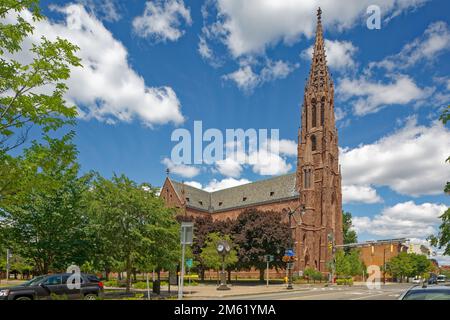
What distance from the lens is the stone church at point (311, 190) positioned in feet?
236

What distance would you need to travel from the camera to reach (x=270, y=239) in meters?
58.3

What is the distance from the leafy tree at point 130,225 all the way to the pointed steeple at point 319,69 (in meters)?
63.8

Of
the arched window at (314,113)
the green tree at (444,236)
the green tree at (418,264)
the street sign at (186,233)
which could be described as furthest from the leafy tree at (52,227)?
the green tree at (418,264)

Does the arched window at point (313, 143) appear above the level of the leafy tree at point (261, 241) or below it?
above

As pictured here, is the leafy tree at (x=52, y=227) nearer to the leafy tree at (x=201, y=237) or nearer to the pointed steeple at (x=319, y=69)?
the leafy tree at (x=201, y=237)

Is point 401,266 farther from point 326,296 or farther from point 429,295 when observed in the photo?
point 429,295

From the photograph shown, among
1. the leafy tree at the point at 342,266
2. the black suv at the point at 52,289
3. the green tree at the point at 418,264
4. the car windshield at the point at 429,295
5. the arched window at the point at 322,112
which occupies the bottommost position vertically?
the green tree at the point at 418,264

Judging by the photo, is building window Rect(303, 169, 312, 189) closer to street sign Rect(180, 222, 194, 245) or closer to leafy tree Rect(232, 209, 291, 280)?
leafy tree Rect(232, 209, 291, 280)

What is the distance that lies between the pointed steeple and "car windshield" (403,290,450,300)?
79612 millimetres

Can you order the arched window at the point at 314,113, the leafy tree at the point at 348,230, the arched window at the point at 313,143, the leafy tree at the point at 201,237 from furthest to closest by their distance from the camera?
the leafy tree at the point at 348,230 → the arched window at the point at 314,113 → the arched window at the point at 313,143 → the leafy tree at the point at 201,237

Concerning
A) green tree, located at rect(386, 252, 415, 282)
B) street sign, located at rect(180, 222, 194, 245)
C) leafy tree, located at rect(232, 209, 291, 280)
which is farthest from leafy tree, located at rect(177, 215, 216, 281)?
green tree, located at rect(386, 252, 415, 282)

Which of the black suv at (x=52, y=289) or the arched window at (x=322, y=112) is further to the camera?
the arched window at (x=322, y=112)
